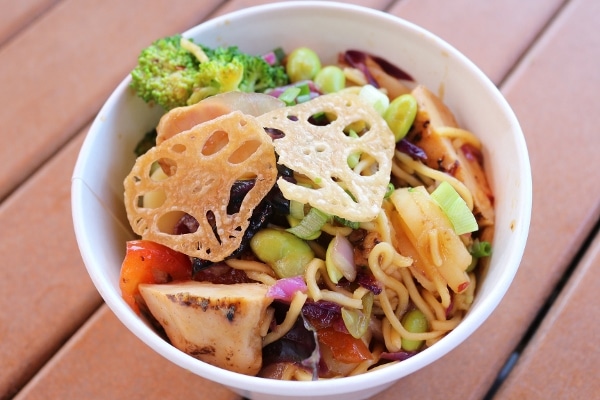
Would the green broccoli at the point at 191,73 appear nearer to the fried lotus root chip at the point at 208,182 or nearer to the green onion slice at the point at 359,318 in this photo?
Answer: the fried lotus root chip at the point at 208,182

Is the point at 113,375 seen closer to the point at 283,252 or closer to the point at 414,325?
the point at 283,252

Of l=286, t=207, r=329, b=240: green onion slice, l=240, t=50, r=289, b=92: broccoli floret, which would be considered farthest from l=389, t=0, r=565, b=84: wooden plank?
l=286, t=207, r=329, b=240: green onion slice

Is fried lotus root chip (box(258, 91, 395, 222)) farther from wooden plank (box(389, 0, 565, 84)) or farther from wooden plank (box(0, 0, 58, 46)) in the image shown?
wooden plank (box(0, 0, 58, 46))

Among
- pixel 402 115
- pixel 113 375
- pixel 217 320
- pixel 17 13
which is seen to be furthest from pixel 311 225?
pixel 17 13

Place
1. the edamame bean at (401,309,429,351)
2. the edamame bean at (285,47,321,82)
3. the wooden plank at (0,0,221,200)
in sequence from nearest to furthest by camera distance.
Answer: the edamame bean at (401,309,429,351)
the edamame bean at (285,47,321,82)
the wooden plank at (0,0,221,200)

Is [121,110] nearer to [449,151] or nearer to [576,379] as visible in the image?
[449,151]

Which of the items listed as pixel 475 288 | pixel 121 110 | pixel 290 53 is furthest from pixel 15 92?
pixel 475 288
